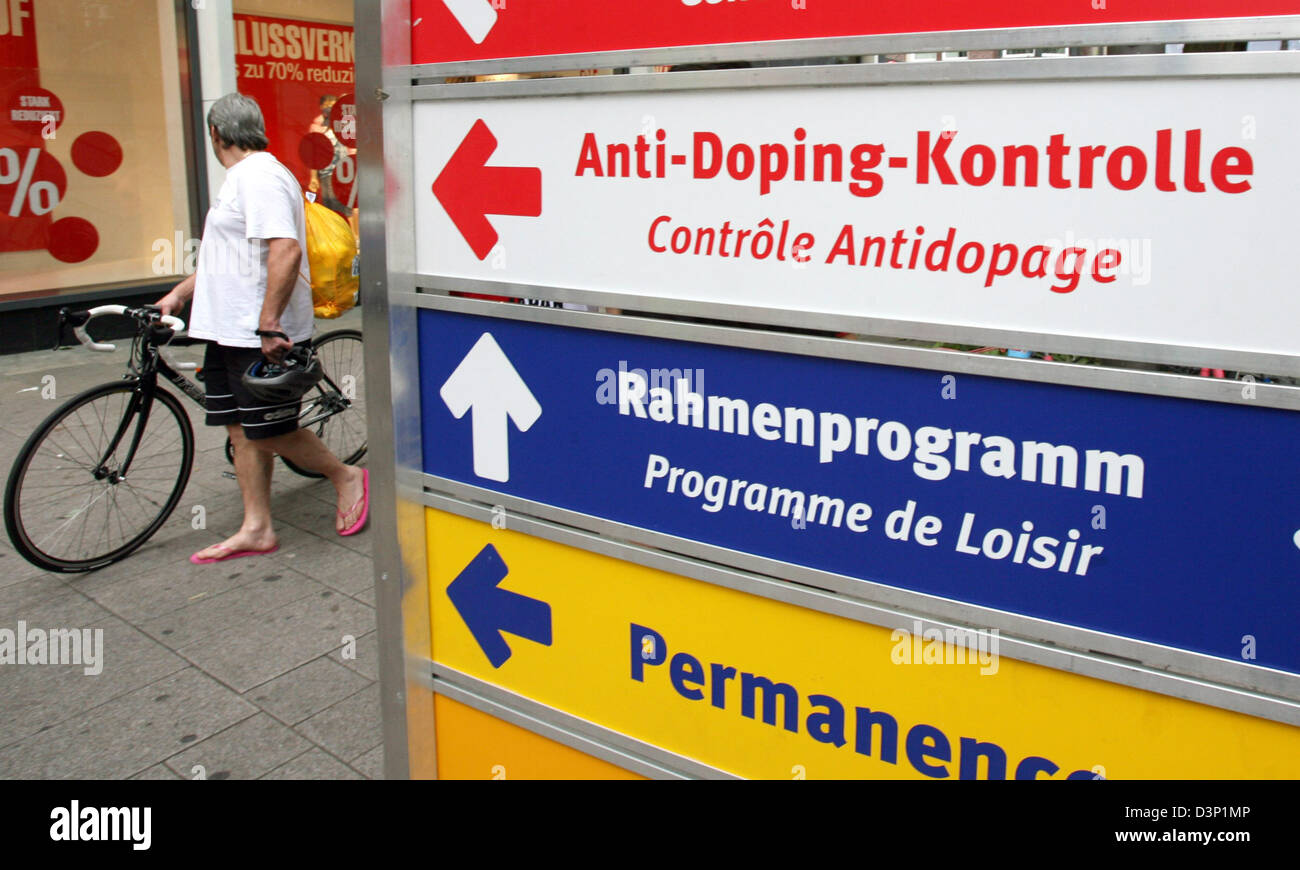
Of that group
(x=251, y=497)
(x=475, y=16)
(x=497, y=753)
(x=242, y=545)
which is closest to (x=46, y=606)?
(x=242, y=545)

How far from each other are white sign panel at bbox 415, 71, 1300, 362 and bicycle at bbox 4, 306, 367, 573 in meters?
3.47

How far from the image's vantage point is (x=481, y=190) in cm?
234

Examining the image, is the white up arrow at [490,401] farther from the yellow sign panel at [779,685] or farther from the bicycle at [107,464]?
the bicycle at [107,464]

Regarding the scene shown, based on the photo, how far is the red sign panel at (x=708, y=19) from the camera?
1.56 m

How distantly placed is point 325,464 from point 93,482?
1083 mm

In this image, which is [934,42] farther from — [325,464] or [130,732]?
[325,464]

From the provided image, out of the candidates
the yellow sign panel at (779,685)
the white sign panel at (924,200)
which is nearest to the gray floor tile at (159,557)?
the yellow sign panel at (779,685)

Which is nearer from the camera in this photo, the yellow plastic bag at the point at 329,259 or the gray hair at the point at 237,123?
the gray hair at the point at 237,123

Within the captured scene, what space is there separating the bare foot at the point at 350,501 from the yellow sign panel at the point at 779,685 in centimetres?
315

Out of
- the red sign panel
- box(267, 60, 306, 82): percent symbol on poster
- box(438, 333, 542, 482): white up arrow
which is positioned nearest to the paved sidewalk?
box(438, 333, 542, 482): white up arrow

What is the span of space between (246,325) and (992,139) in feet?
13.5

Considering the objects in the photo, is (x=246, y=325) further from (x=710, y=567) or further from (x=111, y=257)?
(x=111, y=257)

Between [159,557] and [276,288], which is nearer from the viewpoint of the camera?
[276,288]

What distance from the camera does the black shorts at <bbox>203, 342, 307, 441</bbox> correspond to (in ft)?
16.7
